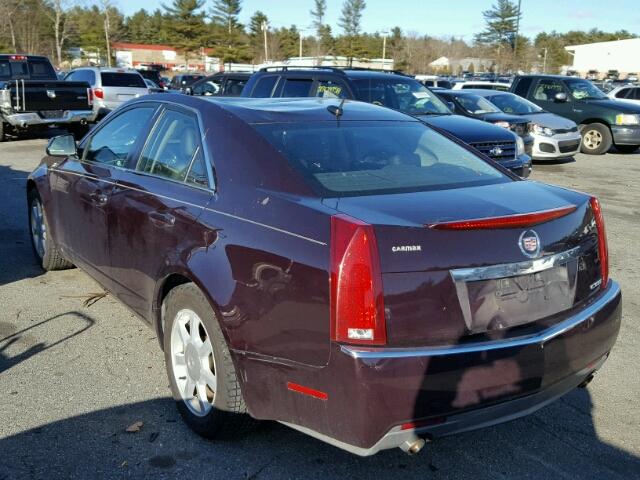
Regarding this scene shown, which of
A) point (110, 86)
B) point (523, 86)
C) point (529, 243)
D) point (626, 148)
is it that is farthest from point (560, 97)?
point (529, 243)

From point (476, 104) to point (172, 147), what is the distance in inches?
437

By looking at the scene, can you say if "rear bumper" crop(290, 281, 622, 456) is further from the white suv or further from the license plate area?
the white suv

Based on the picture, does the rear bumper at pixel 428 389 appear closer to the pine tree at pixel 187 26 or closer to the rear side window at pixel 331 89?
the rear side window at pixel 331 89

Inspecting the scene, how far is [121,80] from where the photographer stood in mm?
18922

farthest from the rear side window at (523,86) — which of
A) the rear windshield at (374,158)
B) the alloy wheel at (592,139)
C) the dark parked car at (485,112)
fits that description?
the rear windshield at (374,158)

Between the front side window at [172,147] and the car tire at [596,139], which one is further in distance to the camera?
the car tire at [596,139]

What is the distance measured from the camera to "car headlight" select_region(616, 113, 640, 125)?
16.1 m

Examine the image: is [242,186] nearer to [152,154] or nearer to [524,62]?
[152,154]

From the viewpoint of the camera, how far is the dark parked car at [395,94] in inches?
367

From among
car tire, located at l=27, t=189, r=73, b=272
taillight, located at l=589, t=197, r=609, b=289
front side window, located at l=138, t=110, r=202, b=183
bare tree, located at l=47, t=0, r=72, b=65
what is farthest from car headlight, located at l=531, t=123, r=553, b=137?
bare tree, located at l=47, t=0, r=72, b=65

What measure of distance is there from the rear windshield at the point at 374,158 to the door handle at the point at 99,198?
1382 mm

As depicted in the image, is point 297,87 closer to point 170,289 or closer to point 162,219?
point 162,219

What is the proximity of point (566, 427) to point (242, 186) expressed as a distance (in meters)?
2.11

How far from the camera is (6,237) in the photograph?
7.18m
